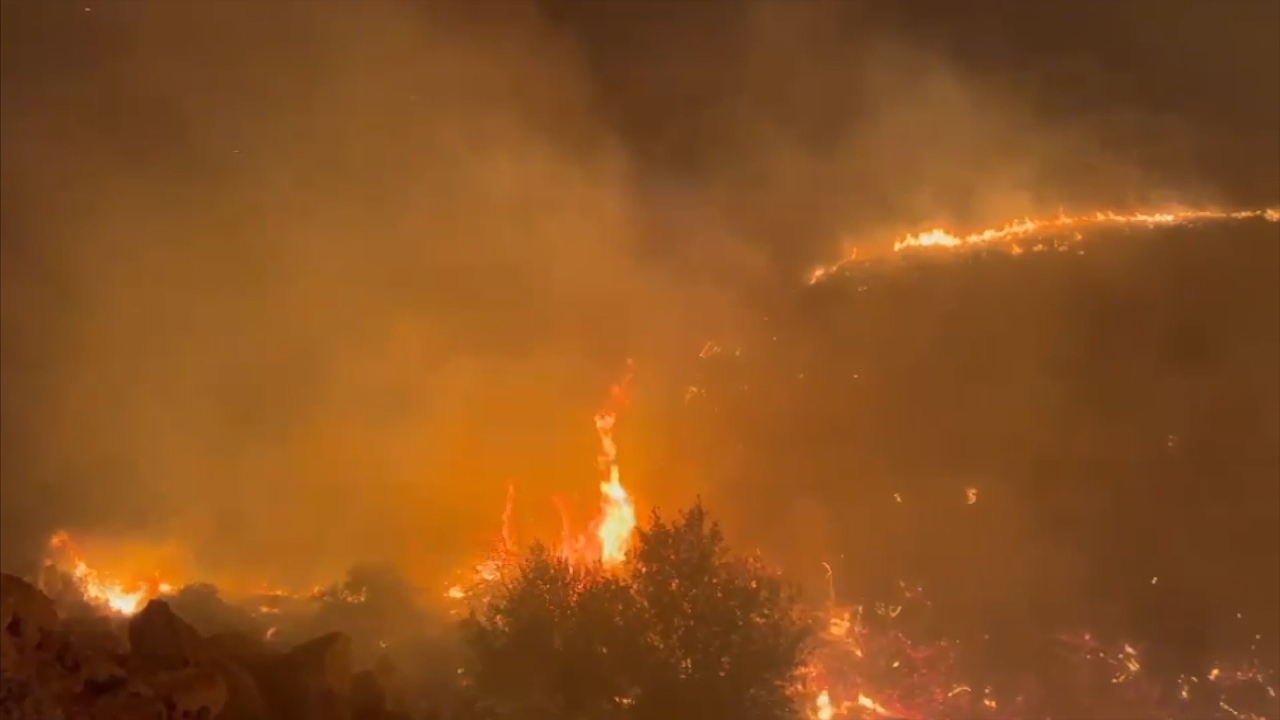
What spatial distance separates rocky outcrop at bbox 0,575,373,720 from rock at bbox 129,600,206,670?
0.03 feet

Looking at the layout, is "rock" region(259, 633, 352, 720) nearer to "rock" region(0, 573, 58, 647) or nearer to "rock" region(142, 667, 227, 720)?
"rock" region(142, 667, 227, 720)

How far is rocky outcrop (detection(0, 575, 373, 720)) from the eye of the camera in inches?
289

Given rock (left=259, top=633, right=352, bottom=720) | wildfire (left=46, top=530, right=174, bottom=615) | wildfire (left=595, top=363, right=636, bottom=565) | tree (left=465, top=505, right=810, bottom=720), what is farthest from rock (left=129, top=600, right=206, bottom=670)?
wildfire (left=46, top=530, right=174, bottom=615)

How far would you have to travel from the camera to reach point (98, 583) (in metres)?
34.7

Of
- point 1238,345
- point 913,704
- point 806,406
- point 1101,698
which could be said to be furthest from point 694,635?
point 1238,345

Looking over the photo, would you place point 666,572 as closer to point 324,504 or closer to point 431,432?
point 431,432

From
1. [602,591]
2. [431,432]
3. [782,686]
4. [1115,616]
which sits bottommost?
[782,686]

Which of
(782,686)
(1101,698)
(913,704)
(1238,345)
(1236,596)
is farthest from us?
(1238,345)

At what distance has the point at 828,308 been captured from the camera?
36.3m

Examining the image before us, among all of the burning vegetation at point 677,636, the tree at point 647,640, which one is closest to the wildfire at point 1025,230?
A: the burning vegetation at point 677,636

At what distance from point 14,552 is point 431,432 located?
45.5 feet

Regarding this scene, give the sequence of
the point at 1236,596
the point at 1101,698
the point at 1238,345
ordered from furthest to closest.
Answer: the point at 1238,345
the point at 1236,596
the point at 1101,698

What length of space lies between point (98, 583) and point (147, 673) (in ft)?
98.6

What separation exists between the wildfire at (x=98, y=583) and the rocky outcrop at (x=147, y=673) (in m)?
22.8
